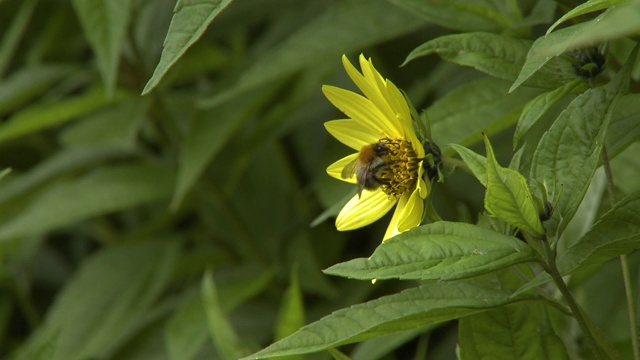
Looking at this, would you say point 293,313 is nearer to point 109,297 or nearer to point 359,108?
point 359,108

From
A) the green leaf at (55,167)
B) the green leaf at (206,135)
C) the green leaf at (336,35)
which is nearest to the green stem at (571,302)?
the green leaf at (336,35)

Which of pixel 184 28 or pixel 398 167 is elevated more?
pixel 184 28

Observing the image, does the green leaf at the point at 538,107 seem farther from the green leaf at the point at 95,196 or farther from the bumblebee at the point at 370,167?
the green leaf at the point at 95,196

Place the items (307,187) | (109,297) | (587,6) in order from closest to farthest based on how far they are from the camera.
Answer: (587,6)
(109,297)
(307,187)

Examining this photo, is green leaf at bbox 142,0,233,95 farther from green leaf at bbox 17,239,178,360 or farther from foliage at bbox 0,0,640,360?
green leaf at bbox 17,239,178,360

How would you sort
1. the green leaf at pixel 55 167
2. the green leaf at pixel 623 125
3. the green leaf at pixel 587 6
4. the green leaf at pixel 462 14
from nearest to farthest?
the green leaf at pixel 587 6
the green leaf at pixel 623 125
the green leaf at pixel 462 14
the green leaf at pixel 55 167

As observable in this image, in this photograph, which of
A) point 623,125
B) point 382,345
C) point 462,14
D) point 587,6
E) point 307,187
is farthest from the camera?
point 307,187

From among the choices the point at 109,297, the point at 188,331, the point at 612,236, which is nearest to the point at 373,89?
the point at 612,236
